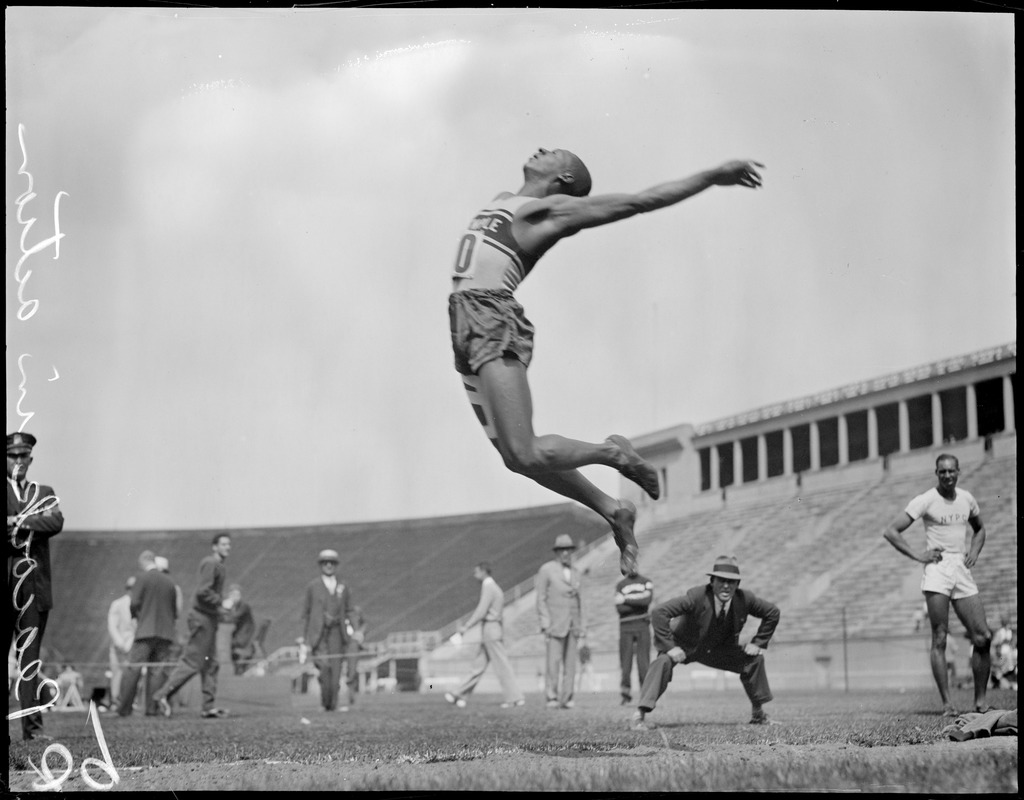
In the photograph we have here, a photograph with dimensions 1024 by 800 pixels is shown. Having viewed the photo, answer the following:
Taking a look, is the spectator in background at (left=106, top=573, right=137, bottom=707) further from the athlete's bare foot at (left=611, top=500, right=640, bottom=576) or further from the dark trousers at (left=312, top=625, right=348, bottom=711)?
the athlete's bare foot at (left=611, top=500, right=640, bottom=576)

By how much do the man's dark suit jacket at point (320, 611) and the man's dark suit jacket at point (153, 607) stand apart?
1204 millimetres

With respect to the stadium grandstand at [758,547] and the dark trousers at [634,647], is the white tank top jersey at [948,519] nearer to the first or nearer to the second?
the dark trousers at [634,647]

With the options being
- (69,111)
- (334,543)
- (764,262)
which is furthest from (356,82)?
(334,543)

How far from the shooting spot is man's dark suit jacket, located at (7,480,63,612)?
6938mm

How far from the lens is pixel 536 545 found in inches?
1013

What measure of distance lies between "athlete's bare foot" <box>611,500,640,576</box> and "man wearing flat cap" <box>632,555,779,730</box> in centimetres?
126

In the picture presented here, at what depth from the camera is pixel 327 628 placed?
12.3 metres

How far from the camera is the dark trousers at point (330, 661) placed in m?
12.2

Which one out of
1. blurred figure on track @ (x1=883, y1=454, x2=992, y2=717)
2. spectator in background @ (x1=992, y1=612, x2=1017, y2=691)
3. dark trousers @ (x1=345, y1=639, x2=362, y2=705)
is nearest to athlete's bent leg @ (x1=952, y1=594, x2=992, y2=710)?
blurred figure on track @ (x1=883, y1=454, x2=992, y2=717)

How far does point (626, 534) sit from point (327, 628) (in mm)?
6593

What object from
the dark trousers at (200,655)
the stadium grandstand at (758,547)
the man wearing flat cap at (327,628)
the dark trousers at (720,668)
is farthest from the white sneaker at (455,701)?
the dark trousers at (720,668)

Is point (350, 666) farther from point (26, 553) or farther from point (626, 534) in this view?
point (626, 534)

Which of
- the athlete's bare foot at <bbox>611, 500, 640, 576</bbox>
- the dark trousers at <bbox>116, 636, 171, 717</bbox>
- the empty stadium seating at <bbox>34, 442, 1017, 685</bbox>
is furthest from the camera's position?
the empty stadium seating at <bbox>34, 442, 1017, 685</bbox>

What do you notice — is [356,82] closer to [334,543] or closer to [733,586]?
[733,586]
